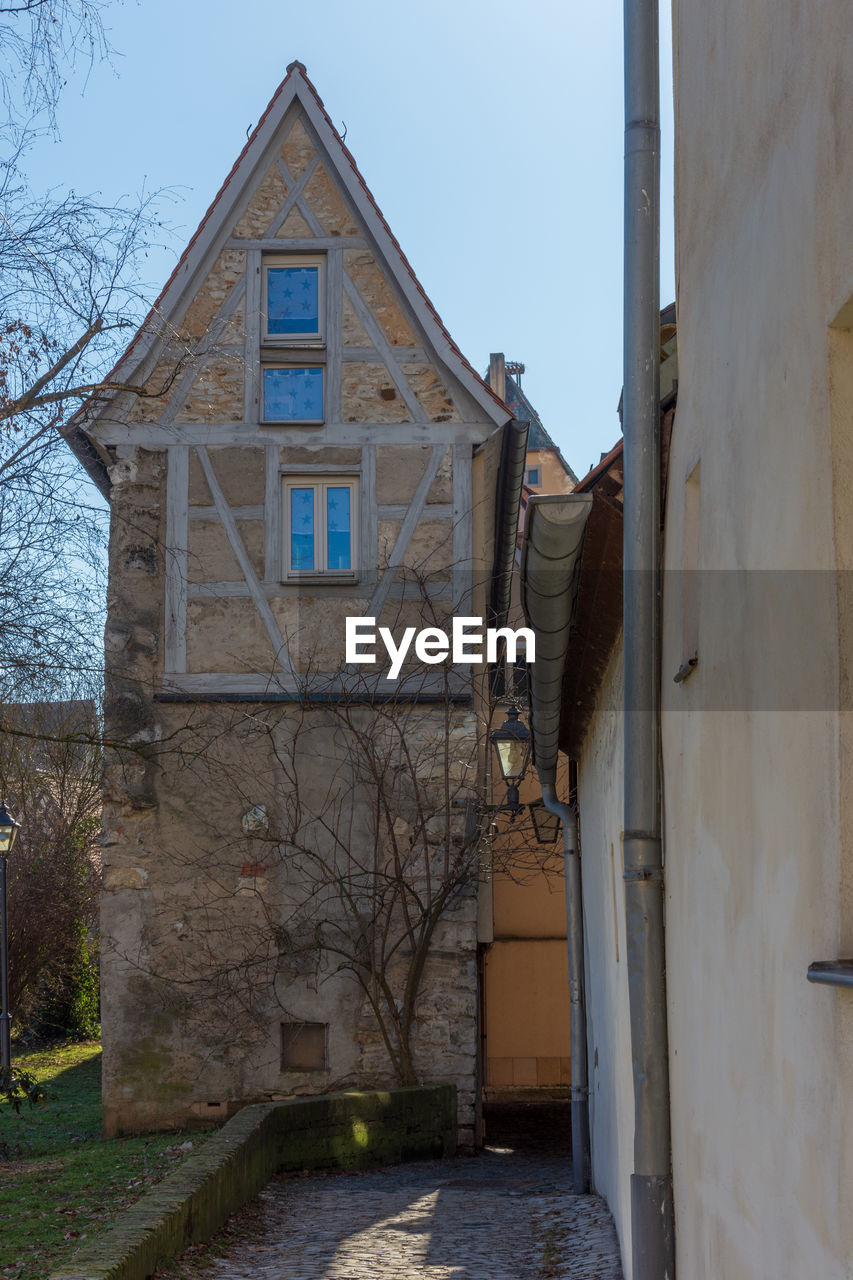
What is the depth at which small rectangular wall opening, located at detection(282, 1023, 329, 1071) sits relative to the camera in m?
12.8

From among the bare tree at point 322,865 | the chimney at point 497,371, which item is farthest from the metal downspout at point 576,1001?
the chimney at point 497,371

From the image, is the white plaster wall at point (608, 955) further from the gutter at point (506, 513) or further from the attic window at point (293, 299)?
the attic window at point (293, 299)

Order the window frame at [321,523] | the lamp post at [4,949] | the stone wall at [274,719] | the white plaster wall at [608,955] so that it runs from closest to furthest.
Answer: the white plaster wall at [608,955] < the stone wall at [274,719] < the lamp post at [4,949] < the window frame at [321,523]

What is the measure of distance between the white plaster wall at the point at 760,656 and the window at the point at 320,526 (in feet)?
30.0

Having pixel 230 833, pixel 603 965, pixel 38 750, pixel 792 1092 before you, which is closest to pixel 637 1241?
pixel 792 1092

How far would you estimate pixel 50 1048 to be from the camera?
66.5ft

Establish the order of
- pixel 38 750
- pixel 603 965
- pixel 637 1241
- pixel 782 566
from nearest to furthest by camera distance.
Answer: pixel 782 566
pixel 637 1241
pixel 603 965
pixel 38 750

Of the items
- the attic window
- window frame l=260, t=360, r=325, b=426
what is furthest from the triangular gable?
window frame l=260, t=360, r=325, b=426

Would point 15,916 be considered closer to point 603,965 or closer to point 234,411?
point 234,411

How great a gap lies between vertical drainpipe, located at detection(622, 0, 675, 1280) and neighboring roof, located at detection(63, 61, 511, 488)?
8823 mm

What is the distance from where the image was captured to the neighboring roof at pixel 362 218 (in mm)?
13305

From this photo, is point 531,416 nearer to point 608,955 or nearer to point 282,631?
point 282,631

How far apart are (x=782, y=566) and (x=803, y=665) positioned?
25 cm

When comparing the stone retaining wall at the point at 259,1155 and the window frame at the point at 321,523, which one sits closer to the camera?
the stone retaining wall at the point at 259,1155
